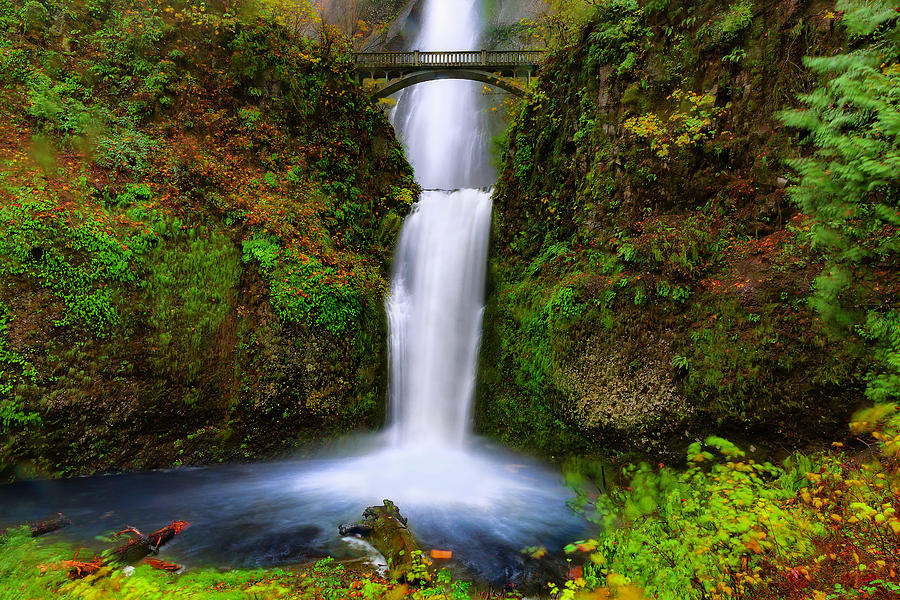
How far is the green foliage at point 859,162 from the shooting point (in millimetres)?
3211

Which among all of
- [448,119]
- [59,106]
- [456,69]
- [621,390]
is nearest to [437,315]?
[621,390]

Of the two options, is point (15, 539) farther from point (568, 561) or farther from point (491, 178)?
point (491, 178)

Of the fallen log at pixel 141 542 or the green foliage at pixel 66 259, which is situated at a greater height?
the green foliage at pixel 66 259

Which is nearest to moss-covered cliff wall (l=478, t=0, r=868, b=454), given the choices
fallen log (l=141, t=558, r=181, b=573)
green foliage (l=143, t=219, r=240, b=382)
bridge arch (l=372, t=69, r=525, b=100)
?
bridge arch (l=372, t=69, r=525, b=100)

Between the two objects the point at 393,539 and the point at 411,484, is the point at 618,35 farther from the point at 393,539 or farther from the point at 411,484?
the point at 393,539

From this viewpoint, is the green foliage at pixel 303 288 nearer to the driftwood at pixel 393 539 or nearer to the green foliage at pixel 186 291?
the green foliage at pixel 186 291

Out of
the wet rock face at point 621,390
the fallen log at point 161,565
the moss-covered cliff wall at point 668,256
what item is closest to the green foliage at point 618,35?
the moss-covered cliff wall at point 668,256

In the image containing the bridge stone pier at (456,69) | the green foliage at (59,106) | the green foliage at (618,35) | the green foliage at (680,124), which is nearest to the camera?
the green foliage at (680,124)

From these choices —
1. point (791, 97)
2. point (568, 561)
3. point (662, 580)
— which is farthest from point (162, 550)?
point (791, 97)

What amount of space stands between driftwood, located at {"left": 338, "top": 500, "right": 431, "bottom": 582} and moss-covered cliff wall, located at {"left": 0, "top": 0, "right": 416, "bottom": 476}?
329 cm

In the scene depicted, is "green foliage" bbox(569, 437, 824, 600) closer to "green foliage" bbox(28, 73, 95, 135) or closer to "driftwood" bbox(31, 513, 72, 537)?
"driftwood" bbox(31, 513, 72, 537)

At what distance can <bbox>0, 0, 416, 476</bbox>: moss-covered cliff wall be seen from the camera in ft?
22.7

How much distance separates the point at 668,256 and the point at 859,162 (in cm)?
436

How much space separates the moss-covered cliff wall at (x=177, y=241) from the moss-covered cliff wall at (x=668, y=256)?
13.4 feet
